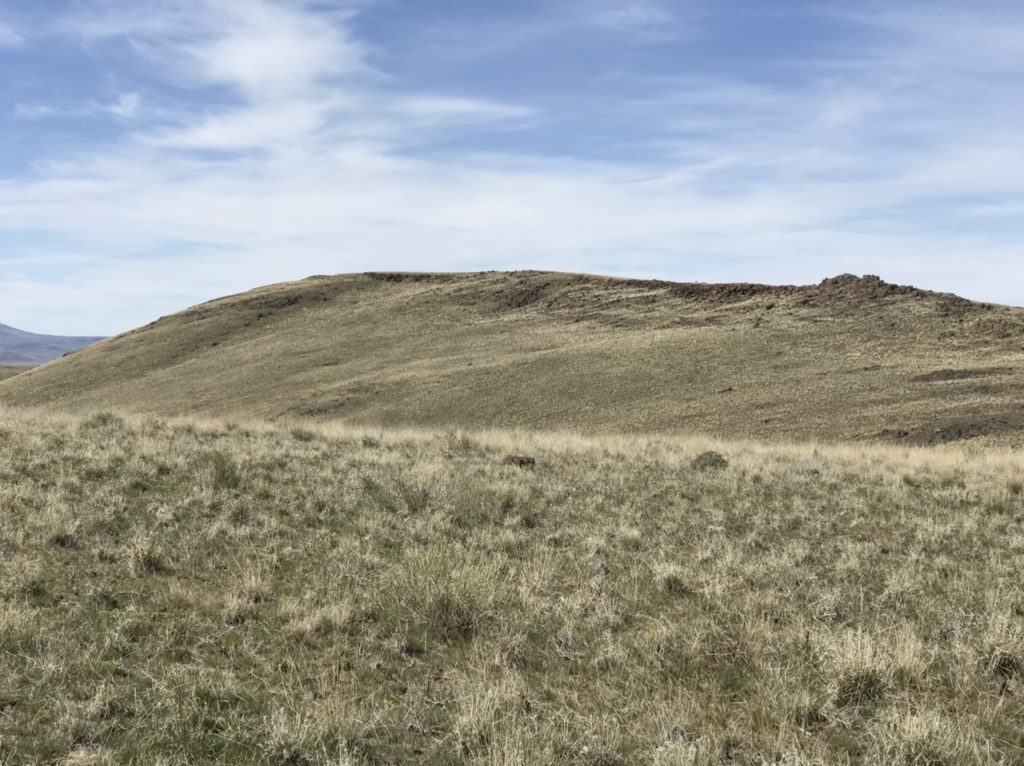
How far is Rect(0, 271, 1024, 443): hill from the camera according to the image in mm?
30109

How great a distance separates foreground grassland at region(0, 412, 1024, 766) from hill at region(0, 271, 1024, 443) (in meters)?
17.5

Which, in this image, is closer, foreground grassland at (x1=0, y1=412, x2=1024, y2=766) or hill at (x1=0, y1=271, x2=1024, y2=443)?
foreground grassland at (x1=0, y1=412, x2=1024, y2=766)

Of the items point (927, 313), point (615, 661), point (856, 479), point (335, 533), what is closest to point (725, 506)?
point (856, 479)

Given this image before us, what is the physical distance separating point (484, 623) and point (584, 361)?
3543 cm

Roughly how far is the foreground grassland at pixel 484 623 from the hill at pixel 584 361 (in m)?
17.5

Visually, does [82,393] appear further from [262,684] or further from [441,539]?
[262,684]

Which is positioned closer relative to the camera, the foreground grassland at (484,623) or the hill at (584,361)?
the foreground grassland at (484,623)

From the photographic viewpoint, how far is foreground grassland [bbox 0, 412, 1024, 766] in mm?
4332

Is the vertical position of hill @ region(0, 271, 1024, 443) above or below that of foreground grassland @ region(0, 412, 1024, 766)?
above

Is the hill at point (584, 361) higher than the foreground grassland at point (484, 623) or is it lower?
higher

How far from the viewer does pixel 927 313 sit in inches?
1727

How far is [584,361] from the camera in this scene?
41.4 metres

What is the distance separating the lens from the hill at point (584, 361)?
3011cm

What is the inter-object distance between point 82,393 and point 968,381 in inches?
2011
